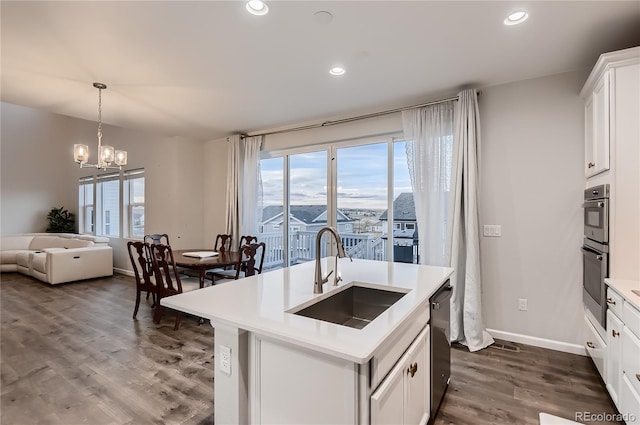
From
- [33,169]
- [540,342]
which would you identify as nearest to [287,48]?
[540,342]

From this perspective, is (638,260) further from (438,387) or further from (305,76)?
(305,76)

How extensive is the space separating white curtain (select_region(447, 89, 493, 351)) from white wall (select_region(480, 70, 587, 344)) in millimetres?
215

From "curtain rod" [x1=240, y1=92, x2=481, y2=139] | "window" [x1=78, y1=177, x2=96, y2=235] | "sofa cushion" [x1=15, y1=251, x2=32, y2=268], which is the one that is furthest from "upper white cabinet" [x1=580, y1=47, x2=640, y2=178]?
"window" [x1=78, y1=177, x2=96, y2=235]

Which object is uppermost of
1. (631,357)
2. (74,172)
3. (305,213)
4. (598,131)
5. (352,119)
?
(352,119)

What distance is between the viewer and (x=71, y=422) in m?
1.94

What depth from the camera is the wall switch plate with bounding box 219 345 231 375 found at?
55.1 inches

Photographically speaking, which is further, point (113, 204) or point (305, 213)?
point (113, 204)

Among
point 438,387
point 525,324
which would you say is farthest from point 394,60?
point 525,324

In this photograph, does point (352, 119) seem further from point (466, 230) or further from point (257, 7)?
point (257, 7)

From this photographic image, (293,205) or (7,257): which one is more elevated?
(293,205)

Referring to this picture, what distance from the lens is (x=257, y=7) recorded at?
194cm

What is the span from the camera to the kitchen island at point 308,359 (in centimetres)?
110

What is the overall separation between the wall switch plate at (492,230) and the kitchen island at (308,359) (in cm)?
179

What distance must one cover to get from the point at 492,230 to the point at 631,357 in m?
1.60
